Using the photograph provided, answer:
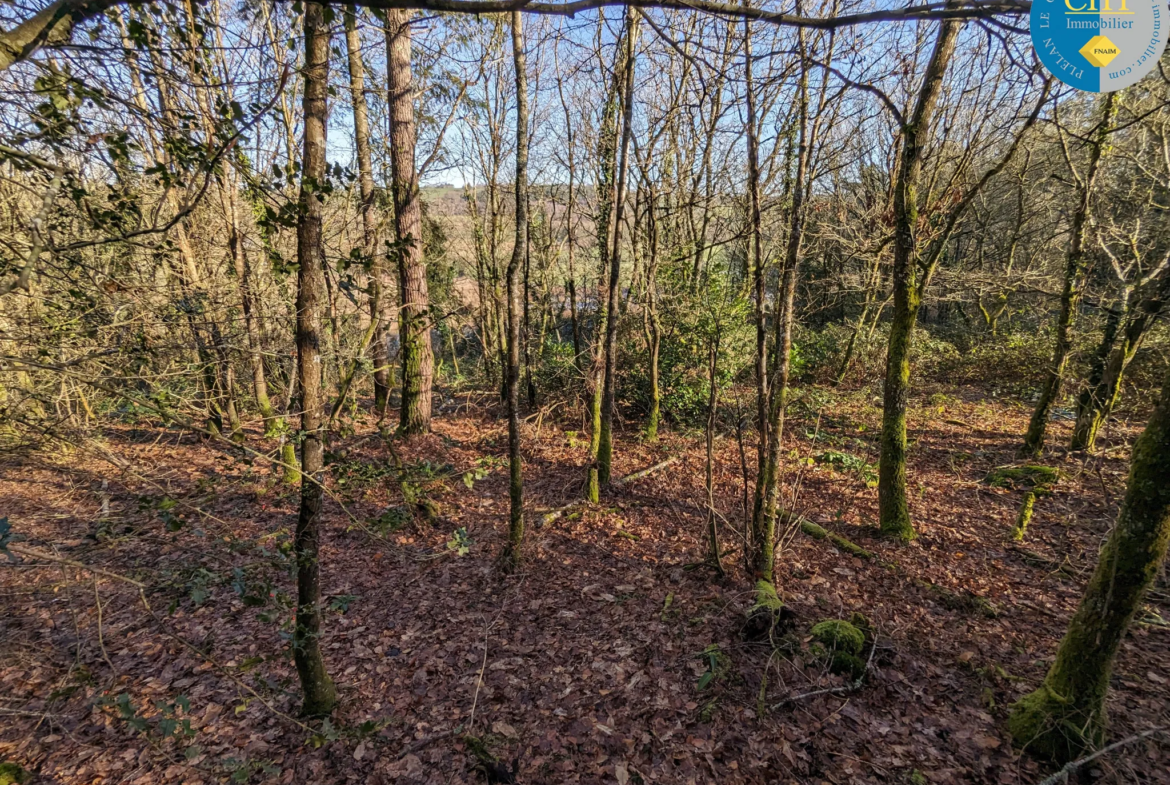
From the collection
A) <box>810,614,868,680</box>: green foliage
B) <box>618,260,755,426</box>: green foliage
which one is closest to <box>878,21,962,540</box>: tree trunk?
<box>810,614,868,680</box>: green foliage

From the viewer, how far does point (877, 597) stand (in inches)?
197

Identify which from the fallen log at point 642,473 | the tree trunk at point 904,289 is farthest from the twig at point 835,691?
the fallen log at point 642,473

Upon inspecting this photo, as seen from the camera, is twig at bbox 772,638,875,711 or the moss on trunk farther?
the moss on trunk

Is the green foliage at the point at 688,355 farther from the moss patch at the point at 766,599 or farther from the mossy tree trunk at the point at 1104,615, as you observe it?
the mossy tree trunk at the point at 1104,615

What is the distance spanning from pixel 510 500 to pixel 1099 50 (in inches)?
283

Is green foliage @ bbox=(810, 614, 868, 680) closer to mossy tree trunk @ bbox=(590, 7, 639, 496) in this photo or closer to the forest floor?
the forest floor

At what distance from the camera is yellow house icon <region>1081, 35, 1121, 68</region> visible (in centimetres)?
393

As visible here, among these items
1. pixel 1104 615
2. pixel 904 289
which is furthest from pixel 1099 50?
pixel 1104 615

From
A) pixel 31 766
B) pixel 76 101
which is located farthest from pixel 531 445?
pixel 76 101

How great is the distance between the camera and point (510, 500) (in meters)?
6.10

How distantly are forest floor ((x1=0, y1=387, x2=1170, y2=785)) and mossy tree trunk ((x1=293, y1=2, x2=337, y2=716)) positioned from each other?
0.69 ft

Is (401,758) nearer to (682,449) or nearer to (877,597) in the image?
(877,597)

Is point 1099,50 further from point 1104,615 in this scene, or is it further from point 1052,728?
point 1052,728

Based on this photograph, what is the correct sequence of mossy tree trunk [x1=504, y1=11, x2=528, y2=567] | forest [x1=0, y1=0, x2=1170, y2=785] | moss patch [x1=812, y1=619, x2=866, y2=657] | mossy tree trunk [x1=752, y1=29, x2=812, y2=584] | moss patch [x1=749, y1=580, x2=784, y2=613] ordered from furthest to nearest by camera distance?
mossy tree trunk [x1=504, y1=11, x2=528, y2=567] < mossy tree trunk [x1=752, y1=29, x2=812, y2=584] < moss patch [x1=749, y1=580, x2=784, y2=613] < moss patch [x1=812, y1=619, x2=866, y2=657] < forest [x1=0, y1=0, x2=1170, y2=785]
